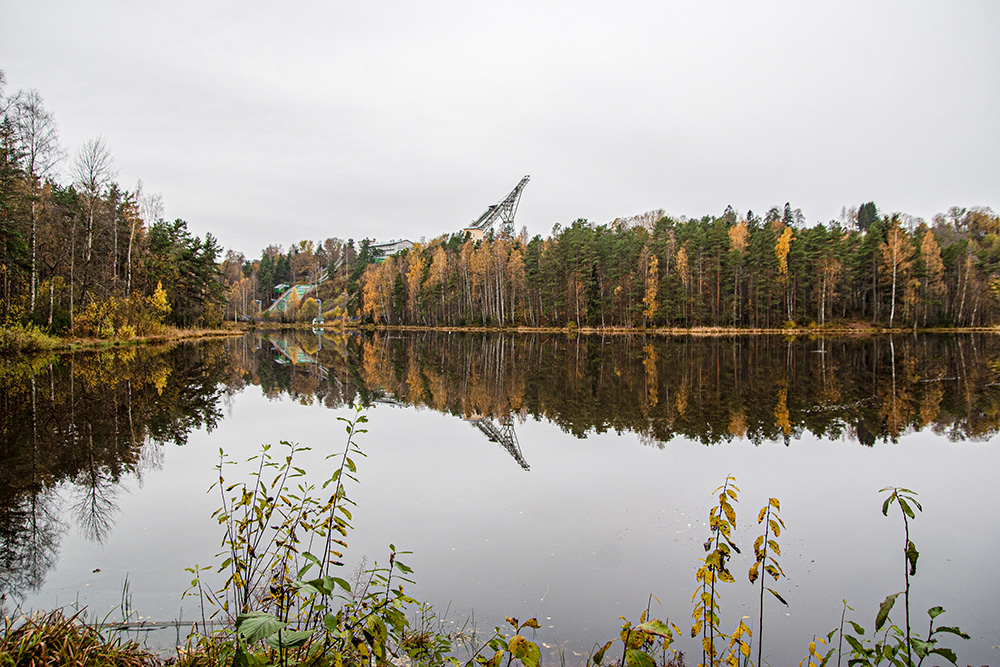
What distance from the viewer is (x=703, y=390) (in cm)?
1577

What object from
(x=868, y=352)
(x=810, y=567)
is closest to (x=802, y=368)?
(x=868, y=352)

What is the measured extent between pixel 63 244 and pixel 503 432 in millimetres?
29296

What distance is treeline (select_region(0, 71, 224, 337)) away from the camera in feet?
75.3

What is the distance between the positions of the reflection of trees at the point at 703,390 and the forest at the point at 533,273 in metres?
11.7

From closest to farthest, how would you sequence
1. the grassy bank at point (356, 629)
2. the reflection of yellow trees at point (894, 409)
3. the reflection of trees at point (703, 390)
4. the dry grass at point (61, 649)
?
the grassy bank at point (356, 629), the dry grass at point (61, 649), the reflection of yellow trees at point (894, 409), the reflection of trees at point (703, 390)

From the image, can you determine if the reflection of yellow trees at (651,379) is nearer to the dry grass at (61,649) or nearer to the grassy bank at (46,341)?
the dry grass at (61,649)

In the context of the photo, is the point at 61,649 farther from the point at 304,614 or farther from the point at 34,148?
the point at 34,148

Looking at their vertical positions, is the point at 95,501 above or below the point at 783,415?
below

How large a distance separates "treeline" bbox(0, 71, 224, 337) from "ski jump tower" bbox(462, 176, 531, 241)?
48.5 meters

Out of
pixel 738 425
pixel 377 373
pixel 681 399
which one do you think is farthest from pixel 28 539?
pixel 377 373

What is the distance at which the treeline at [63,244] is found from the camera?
22938mm

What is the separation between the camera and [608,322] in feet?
203

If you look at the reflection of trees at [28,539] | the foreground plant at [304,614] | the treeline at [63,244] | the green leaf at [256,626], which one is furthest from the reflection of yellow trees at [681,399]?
the treeline at [63,244]

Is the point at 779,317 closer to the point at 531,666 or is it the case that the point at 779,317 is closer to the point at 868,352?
the point at 868,352
